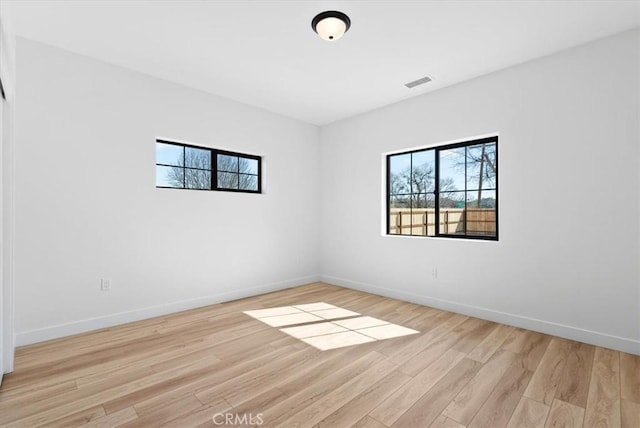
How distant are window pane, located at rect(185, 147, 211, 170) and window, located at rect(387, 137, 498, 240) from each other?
2.52 m

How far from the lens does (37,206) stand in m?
2.68

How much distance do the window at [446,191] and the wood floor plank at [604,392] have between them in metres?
1.36

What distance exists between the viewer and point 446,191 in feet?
12.5

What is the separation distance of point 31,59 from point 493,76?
449 centimetres

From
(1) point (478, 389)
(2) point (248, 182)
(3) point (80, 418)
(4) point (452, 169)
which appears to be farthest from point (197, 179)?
(1) point (478, 389)

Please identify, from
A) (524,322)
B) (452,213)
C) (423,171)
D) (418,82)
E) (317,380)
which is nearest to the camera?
(317,380)

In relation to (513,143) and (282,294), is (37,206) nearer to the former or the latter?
(282,294)

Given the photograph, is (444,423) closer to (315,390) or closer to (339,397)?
(339,397)

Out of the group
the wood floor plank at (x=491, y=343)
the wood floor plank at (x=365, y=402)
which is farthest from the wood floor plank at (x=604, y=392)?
the wood floor plank at (x=365, y=402)

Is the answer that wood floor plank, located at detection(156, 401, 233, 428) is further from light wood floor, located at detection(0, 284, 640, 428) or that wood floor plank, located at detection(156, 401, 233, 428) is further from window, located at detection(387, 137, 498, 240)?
window, located at detection(387, 137, 498, 240)

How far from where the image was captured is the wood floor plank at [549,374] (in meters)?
1.91

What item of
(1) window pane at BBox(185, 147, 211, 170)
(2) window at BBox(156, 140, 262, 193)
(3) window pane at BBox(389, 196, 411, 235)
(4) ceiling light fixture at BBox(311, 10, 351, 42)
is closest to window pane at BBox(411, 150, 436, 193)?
(3) window pane at BBox(389, 196, 411, 235)

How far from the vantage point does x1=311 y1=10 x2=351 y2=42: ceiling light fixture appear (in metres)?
2.32

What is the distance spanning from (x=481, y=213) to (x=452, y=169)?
65 centimetres
